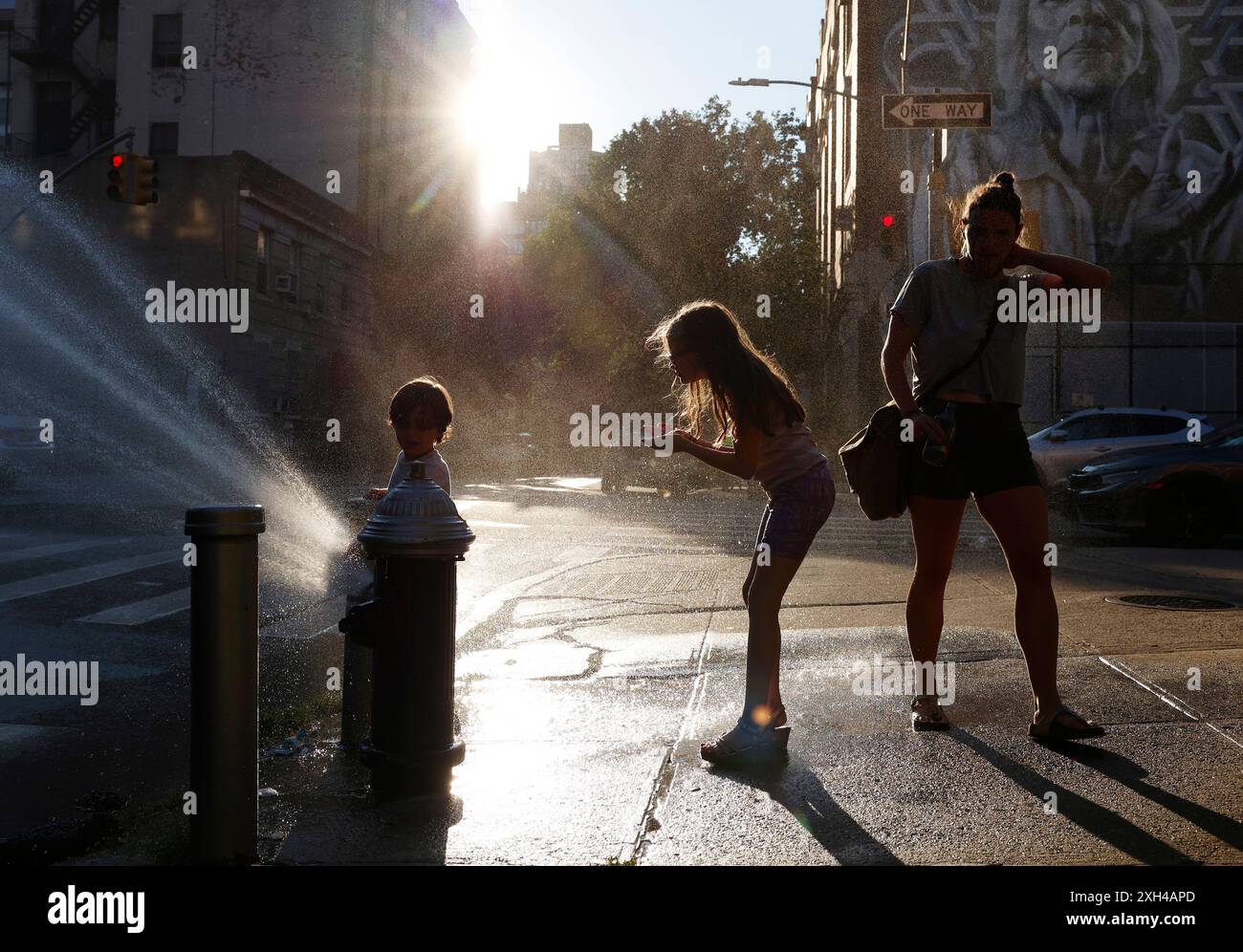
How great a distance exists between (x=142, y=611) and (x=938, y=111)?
9.61 metres

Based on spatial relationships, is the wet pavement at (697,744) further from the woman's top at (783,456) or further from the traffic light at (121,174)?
the traffic light at (121,174)

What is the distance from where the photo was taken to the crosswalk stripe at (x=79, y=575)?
939 centimetres

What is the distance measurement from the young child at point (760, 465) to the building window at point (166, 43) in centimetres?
3831

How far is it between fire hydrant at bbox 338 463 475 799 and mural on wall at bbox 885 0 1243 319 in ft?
89.9

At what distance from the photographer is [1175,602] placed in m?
7.71

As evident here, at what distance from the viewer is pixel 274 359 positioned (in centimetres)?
3300

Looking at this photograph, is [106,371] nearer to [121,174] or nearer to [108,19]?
[121,174]

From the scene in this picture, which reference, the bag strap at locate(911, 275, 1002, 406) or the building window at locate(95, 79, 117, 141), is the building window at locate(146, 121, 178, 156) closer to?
the building window at locate(95, 79, 117, 141)

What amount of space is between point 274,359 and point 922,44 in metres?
18.7

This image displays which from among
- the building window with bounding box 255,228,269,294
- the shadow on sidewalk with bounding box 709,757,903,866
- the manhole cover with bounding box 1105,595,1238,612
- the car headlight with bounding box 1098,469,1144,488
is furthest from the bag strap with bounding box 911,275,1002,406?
the building window with bounding box 255,228,269,294

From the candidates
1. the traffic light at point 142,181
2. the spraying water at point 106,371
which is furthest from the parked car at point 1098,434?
the spraying water at point 106,371
